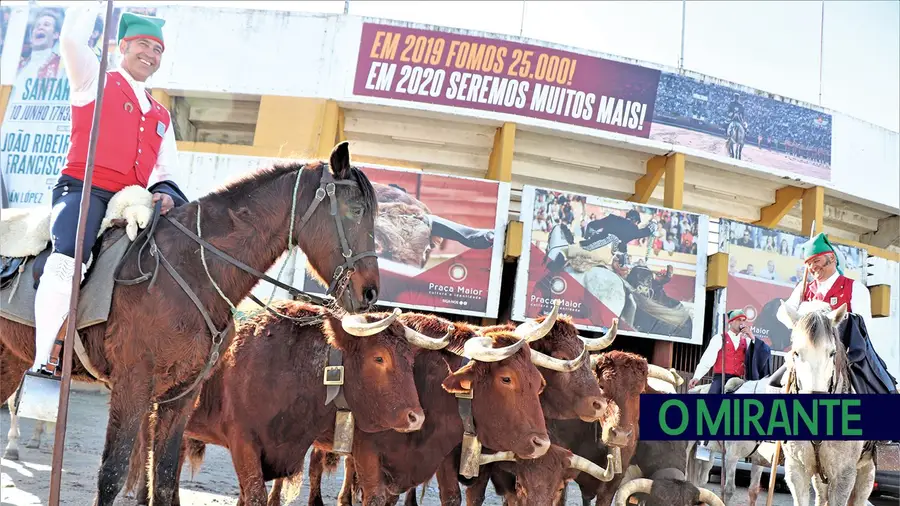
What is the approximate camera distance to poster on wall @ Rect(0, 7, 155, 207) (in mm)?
17688

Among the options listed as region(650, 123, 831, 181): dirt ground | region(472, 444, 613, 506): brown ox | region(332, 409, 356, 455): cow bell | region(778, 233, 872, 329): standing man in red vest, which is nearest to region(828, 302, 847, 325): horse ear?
region(778, 233, 872, 329): standing man in red vest

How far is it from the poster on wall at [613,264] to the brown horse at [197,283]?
42.1 ft

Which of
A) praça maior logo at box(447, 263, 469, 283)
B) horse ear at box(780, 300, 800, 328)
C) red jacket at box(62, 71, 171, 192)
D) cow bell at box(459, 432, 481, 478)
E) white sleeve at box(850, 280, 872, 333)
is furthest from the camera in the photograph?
white sleeve at box(850, 280, 872, 333)

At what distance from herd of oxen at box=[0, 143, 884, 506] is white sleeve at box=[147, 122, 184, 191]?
1.91 ft

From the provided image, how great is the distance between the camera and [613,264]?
1798 cm

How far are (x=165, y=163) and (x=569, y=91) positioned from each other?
1425 centimetres

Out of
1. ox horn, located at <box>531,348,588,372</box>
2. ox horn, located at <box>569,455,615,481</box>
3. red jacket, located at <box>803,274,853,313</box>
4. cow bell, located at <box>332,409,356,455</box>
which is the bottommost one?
ox horn, located at <box>569,455,615,481</box>

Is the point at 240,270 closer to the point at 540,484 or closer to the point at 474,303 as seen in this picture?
the point at 540,484

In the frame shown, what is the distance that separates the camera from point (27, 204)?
1797 cm

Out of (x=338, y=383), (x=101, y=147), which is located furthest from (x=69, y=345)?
(x=338, y=383)

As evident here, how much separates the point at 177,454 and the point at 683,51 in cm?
1913

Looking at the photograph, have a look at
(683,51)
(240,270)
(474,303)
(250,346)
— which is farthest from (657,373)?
(683,51)

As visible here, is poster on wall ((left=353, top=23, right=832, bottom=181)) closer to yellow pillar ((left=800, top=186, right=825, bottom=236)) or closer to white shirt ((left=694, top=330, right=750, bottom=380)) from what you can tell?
yellow pillar ((left=800, top=186, right=825, bottom=236))

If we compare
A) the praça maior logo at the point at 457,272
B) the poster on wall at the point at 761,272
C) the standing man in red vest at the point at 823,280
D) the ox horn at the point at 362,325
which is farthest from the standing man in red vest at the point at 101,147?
the poster on wall at the point at 761,272
